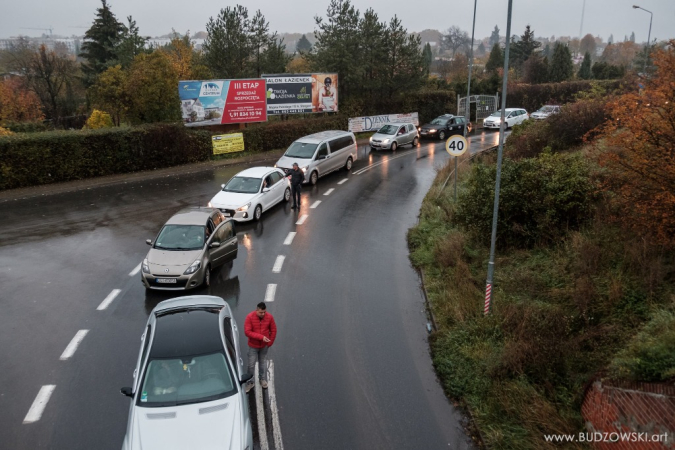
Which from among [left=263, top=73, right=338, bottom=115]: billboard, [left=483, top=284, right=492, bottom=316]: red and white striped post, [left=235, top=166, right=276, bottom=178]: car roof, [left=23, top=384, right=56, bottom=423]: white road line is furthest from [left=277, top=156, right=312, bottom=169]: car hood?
[left=23, top=384, right=56, bottom=423]: white road line

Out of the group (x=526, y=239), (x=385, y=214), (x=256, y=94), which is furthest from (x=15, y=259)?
(x=256, y=94)

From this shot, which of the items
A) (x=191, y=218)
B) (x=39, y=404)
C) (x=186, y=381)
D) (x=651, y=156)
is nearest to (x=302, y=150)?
(x=191, y=218)

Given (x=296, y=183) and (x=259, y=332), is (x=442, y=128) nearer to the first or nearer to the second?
(x=296, y=183)

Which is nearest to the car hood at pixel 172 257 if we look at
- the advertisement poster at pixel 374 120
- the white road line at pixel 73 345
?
the white road line at pixel 73 345

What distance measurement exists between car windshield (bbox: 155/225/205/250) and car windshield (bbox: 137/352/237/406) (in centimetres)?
540

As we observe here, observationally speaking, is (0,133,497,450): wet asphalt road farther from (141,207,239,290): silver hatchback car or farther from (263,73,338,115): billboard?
(263,73,338,115): billboard

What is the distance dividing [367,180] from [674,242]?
53.7 feet

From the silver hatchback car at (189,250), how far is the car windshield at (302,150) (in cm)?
990

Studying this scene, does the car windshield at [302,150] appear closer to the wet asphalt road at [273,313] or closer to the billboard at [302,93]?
the wet asphalt road at [273,313]

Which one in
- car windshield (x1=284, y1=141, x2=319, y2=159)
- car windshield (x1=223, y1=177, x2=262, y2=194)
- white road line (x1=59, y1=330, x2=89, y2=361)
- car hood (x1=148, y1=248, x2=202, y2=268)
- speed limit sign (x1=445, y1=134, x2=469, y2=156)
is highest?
speed limit sign (x1=445, y1=134, x2=469, y2=156)

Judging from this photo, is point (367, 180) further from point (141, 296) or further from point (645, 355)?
point (645, 355)

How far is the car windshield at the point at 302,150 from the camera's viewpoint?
23.7 m

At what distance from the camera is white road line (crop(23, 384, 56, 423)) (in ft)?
26.4

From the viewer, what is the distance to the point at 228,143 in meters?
29.9
